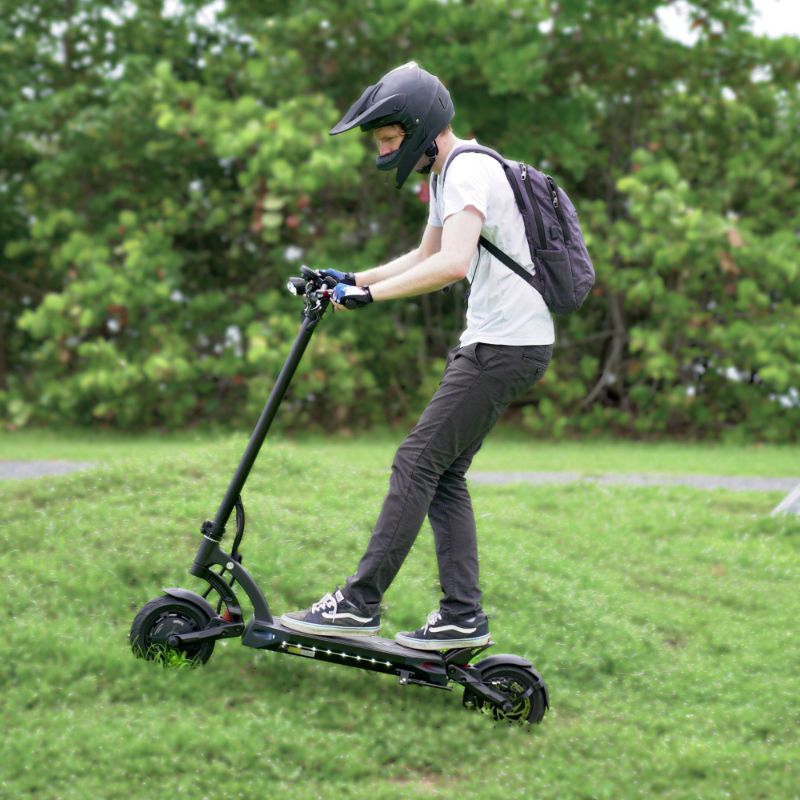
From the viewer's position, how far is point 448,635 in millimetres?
4688

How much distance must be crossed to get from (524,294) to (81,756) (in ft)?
7.35

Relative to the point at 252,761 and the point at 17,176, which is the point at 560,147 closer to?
the point at 17,176

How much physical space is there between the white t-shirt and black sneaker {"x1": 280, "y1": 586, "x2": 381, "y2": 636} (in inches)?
43.0

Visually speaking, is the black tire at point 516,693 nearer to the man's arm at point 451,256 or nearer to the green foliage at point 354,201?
the man's arm at point 451,256

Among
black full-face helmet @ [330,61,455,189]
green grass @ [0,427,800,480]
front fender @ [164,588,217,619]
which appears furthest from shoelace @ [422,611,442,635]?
green grass @ [0,427,800,480]

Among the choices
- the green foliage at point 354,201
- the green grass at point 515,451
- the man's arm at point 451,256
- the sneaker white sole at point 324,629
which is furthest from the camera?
the green foliage at point 354,201

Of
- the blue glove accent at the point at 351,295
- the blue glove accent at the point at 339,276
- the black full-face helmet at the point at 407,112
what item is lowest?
the blue glove accent at the point at 351,295

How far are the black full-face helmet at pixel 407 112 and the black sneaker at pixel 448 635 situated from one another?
5.48ft

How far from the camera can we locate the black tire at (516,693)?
187 inches

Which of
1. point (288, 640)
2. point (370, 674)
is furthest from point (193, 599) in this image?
point (370, 674)

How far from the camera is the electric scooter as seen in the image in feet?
15.1

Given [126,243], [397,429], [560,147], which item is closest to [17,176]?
[126,243]

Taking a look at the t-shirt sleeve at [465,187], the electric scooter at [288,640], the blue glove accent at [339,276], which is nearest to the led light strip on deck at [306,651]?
the electric scooter at [288,640]

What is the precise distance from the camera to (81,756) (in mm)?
4188
